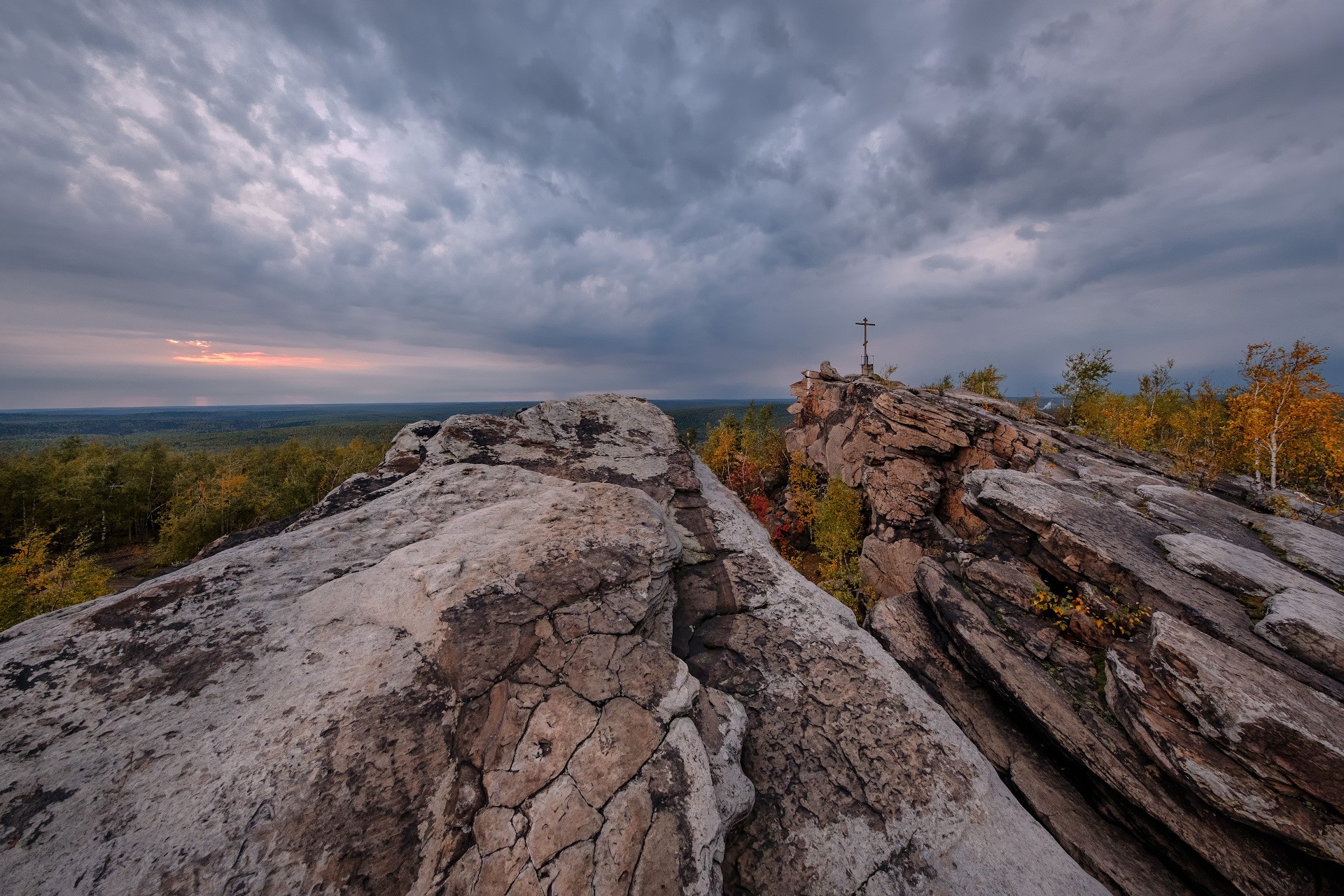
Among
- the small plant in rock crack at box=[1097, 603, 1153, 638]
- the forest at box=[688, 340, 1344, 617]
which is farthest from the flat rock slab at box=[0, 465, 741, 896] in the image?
the forest at box=[688, 340, 1344, 617]

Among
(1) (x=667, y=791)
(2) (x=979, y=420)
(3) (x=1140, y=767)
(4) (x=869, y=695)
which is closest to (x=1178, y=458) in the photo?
(2) (x=979, y=420)

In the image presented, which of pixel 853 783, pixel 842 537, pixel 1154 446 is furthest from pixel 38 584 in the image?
pixel 1154 446

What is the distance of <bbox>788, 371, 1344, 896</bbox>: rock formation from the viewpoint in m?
6.61

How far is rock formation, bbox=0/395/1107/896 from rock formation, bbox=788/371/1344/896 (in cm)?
16

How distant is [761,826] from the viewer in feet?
18.2

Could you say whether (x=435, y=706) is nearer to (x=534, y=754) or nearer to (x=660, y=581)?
(x=534, y=754)

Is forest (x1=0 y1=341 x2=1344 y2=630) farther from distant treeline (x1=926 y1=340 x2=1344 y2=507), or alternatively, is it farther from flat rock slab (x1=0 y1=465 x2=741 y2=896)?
flat rock slab (x1=0 y1=465 x2=741 y2=896)

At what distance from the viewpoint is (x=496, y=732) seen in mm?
5051

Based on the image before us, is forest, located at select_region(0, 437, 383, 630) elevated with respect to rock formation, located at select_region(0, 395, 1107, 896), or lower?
lower

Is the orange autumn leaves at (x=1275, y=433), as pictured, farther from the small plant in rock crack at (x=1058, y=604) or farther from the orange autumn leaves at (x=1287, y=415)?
the small plant in rock crack at (x=1058, y=604)

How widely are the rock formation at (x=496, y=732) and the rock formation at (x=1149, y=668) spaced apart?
16 cm

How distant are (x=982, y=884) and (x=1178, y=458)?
92.8 feet

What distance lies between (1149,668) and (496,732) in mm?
11727

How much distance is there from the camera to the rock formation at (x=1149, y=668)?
6613 millimetres
